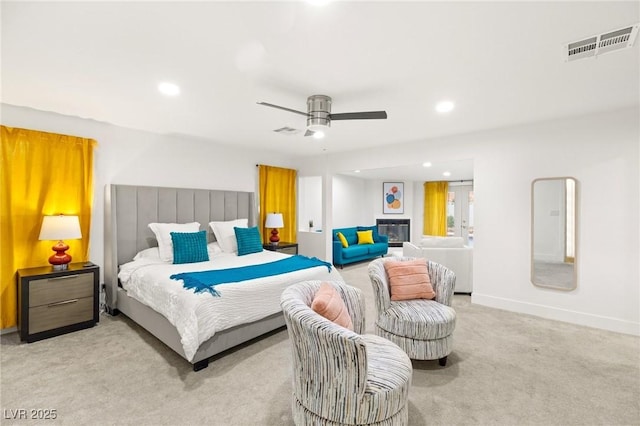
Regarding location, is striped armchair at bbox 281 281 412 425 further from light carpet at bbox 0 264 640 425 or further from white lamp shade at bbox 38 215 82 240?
white lamp shade at bbox 38 215 82 240

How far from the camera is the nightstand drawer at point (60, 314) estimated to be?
9.59 ft

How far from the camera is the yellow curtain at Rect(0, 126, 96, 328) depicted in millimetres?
3061

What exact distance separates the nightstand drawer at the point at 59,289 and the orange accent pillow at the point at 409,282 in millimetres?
3193

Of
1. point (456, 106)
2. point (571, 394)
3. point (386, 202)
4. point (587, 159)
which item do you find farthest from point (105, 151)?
point (386, 202)

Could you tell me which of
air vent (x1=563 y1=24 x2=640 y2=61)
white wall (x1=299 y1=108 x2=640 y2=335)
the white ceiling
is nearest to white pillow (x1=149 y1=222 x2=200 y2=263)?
the white ceiling

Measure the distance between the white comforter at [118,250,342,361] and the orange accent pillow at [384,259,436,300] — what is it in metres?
0.99

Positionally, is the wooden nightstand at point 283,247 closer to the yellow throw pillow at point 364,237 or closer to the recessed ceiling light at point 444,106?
the yellow throw pillow at point 364,237

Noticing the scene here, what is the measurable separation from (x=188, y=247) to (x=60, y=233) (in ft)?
4.03

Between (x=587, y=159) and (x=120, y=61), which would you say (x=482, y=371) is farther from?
(x=120, y=61)

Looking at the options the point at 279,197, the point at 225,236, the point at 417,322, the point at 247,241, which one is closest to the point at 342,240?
the point at 279,197

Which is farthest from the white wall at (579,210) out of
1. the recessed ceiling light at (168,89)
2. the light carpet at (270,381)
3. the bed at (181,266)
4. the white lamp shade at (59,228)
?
the white lamp shade at (59,228)

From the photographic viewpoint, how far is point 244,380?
232cm

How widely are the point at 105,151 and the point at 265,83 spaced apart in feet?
8.47

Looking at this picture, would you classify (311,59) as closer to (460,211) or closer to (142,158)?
(142,158)
